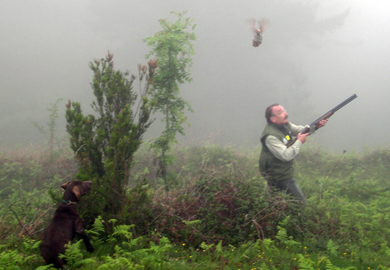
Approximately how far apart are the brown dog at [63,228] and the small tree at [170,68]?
3094 mm

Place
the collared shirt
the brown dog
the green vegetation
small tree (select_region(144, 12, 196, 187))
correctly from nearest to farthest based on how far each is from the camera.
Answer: the brown dog, the green vegetation, the collared shirt, small tree (select_region(144, 12, 196, 187))

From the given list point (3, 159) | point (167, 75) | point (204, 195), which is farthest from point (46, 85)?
point (204, 195)

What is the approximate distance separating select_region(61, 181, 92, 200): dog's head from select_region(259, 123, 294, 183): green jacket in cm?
310

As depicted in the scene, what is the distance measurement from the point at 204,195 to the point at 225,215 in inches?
20.4

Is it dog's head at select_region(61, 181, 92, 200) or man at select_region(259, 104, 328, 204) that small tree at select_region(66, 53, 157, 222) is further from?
man at select_region(259, 104, 328, 204)

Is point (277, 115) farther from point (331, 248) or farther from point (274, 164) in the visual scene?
point (331, 248)

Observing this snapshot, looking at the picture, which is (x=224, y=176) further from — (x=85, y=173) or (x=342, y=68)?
(x=342, y=68)

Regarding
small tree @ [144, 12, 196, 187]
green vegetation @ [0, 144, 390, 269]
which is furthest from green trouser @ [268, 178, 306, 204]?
small tree @ [144, 12, 196, 187]

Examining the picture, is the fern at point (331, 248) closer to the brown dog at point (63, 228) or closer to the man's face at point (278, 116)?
the man's face at point (278, 116)

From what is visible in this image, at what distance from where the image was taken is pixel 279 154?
204 inches

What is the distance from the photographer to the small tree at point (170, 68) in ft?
21.7

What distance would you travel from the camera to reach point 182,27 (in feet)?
22.0

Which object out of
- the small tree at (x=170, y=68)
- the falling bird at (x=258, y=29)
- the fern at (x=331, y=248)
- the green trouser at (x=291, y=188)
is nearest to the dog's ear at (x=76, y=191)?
the small tree at (x=170, y=68)

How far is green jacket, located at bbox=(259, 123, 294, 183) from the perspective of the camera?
537 cm
